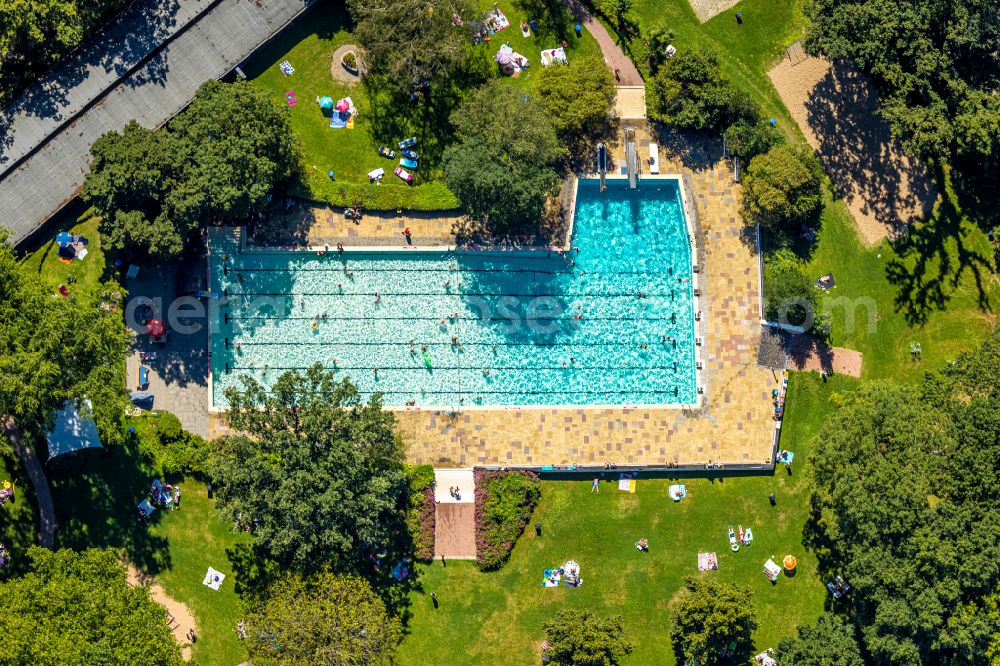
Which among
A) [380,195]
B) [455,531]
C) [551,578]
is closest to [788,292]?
[551,578]

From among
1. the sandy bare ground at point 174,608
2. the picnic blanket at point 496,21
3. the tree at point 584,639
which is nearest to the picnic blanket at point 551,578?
the tree at point 584,639

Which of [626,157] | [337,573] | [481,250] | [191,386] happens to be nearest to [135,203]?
[191,386]

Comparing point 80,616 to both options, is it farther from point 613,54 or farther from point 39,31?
point 613,54

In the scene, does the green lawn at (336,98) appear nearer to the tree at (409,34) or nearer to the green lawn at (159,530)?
the tree at (409,34)

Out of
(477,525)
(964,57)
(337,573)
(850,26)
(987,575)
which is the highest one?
(850,26)

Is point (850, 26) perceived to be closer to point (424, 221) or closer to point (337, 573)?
point (424, 221)

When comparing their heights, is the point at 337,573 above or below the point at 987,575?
above

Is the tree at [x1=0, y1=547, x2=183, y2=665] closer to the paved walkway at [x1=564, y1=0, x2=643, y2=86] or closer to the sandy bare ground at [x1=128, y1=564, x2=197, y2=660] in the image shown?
the sandy bare ground at [x1=128, y1=564, x2=197, y2=660]

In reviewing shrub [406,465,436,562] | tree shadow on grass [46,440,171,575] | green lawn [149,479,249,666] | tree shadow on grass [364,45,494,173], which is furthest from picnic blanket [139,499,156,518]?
tree shadow on grass [364,45,494,173]
